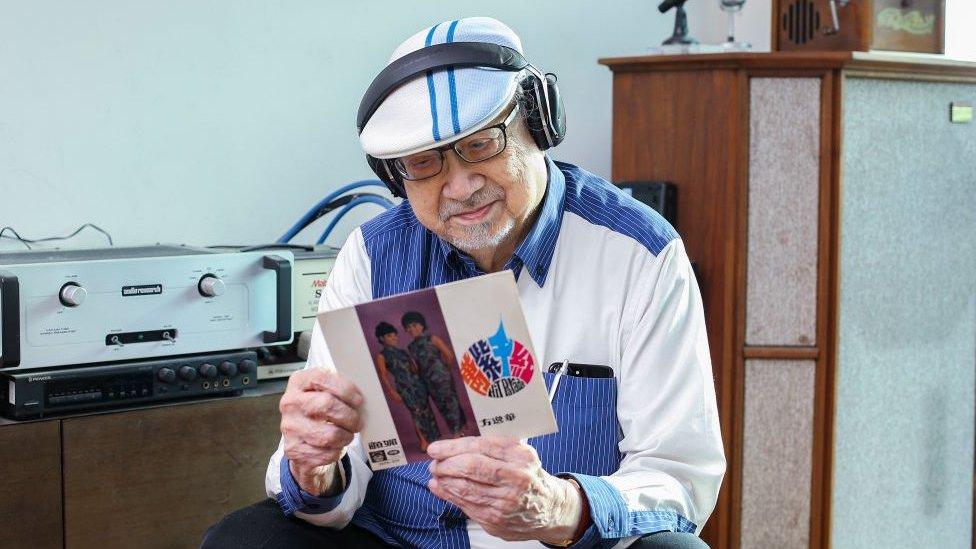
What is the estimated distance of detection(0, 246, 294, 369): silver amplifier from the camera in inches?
71.6

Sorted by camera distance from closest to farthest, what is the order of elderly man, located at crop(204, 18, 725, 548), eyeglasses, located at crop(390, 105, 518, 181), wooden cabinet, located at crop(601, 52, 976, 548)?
elderly man, located at crop(204, 18, 725, 548) < eyeglasses, located at crop(390, 105, 518, 181) < wooden cabinet, located at crop(601, 52, 976, 548)

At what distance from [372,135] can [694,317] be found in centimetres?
48

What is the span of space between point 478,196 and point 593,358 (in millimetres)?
269

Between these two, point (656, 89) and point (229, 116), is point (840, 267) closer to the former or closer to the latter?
point (656, 89)

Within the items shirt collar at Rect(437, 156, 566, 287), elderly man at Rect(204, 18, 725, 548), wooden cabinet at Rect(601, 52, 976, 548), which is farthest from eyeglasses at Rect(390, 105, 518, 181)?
wooden cabinet at Rect(601, 52, 976, 548)

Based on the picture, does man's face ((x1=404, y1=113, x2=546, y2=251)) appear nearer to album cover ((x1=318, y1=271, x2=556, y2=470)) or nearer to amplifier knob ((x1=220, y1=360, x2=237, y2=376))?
album cover ((x1=318, y1=271, x2=556, y2=470))

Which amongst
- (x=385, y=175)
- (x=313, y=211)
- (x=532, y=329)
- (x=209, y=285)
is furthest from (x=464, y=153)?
(x=313, y=211)

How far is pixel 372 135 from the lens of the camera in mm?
1438

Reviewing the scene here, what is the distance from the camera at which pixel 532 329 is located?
60.9 inches

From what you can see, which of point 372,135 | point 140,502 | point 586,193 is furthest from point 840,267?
point 140,502

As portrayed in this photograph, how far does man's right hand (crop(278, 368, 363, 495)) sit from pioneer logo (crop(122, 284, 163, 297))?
655mm

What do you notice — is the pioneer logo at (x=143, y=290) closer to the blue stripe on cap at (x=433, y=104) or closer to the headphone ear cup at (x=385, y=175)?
the headphone ear cup at (x=385, y=175)

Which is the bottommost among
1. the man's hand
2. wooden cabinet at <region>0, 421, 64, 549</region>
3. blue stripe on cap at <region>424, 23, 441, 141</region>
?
wooden cabinet at <region>0, 421, 64, 549</region>

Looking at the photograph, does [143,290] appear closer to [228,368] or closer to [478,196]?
[228,368]
